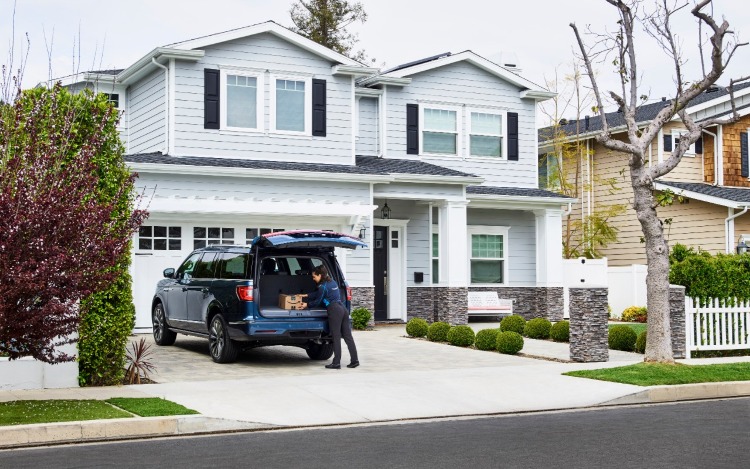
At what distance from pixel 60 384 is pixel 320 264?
469cm

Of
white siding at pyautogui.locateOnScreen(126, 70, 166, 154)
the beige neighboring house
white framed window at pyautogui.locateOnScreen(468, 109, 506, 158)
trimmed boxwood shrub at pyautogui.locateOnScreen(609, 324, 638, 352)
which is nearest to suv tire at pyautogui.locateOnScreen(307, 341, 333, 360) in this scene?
trimmed boxwood shrub at pyautogui.locateOnScreen(609, 324, 638, 352)

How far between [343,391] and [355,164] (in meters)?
11.9

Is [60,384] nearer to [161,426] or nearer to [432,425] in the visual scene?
[161,426]

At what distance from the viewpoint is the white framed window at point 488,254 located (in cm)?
2714

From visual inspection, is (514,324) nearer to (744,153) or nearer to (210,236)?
(210,236)

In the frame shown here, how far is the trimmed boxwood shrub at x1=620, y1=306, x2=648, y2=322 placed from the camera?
27.2m

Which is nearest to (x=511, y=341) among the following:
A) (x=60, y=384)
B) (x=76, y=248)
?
(x=60, y=384)

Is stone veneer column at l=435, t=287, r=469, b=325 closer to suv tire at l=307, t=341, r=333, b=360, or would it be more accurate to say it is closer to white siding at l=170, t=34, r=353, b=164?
white siding at l=170, t=34, r=353, b=164

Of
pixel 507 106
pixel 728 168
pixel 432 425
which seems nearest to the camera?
pixel 432 425

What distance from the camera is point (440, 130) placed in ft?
87.6

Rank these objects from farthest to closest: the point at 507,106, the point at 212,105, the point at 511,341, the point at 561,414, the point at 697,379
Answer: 1. the point at 507,106
2. the point at 212,105
3. the point at 511,341
4. the point at 697,379
5. the point at 561,414

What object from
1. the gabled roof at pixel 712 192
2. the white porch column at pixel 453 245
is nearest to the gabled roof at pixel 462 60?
the white porch column at pixel 453 245

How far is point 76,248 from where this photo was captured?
10336 millimetres

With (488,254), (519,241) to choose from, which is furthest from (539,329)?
(519,241)
